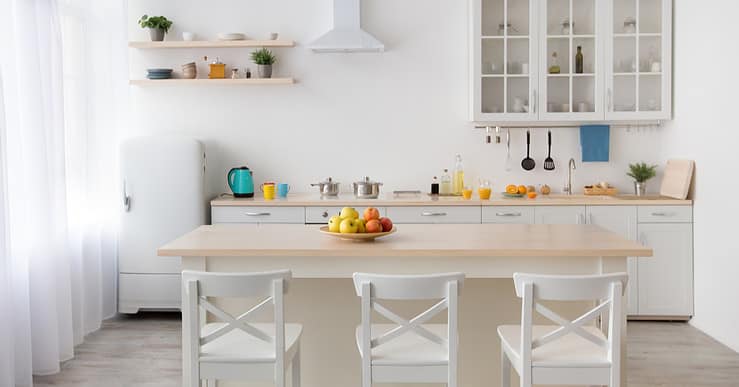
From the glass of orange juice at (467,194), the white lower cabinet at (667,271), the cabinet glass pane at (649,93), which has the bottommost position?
the white lower cabinet at (667,271)

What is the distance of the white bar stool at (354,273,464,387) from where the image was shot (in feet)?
8.70

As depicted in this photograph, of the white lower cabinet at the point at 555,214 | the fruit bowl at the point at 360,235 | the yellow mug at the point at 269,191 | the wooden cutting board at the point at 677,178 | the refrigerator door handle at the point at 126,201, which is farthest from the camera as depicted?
the yellow mug at the point at 269,191

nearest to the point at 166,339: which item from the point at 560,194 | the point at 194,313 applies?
the point at 194,313

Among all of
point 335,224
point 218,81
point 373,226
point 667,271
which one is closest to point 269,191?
point 218,81

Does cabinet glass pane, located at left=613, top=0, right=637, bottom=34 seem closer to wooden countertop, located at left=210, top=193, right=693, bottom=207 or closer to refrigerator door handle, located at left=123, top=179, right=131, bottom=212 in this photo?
wooden countertop, located at left=210, top=193, right=693, bottom=207

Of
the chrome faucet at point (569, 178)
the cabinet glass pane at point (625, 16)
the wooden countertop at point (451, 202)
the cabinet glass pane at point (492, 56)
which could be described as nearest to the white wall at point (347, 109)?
the chrome faucet at point (569, 178)

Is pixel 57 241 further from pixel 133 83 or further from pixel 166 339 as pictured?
pixel 133 83

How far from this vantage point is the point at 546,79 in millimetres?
5500

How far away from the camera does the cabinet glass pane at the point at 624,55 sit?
17.9ft

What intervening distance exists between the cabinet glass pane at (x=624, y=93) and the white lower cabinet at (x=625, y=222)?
0.81 m

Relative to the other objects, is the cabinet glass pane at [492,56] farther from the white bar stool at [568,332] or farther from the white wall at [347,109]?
the white bar stool at [568,332]

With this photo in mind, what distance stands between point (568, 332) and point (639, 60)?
3418 mm

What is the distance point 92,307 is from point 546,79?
371cm

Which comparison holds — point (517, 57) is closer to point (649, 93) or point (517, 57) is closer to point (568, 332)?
point (649, 93)
